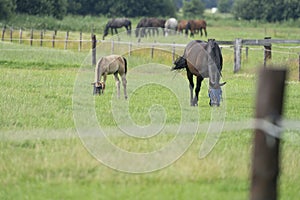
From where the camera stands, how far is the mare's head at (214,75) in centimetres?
1467

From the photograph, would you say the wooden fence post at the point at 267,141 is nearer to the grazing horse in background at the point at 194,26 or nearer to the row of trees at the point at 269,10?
the grazing horse in background at the point at 194,26

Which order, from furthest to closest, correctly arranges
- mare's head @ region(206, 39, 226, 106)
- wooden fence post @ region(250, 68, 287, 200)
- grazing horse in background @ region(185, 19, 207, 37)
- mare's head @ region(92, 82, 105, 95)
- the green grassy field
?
grazing horse in background @ region(185, 19, 207, 37), mare's head @ region(92, 82, 105, 95), mare's head @ region(206, 39, 226, 106), the green grassy field, wooden fence post @ region(250, 68, 287, 200)

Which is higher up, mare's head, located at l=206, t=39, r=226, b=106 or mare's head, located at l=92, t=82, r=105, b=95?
mare's head, located at l=206, t=39, r=226, b=106

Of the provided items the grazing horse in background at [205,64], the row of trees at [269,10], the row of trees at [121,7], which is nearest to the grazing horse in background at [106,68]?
the grazing horse in background at [205,64]

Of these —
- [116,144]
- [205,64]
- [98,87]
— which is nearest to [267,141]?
[116,144]

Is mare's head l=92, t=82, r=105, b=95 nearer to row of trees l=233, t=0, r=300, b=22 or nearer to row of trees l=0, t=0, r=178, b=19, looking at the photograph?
row of trees l=0, t=0, r=178, b=19

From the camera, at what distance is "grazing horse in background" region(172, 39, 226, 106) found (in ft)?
48.3

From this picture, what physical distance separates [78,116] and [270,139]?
6828 millimetres

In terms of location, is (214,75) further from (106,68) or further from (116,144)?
(116,144)

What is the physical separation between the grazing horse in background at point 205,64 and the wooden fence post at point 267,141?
917 cm

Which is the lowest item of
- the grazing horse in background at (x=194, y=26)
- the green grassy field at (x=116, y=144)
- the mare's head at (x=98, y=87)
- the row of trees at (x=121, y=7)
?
the green grassy field at (x=116, y=144)

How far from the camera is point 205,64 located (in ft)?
50.8

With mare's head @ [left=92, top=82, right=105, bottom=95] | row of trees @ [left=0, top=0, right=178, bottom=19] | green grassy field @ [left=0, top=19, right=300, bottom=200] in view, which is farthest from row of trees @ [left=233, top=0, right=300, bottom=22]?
mare's head @ [left=92, top=82, right=105, bottom=95]

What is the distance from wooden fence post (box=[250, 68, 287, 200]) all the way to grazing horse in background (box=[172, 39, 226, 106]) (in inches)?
361
